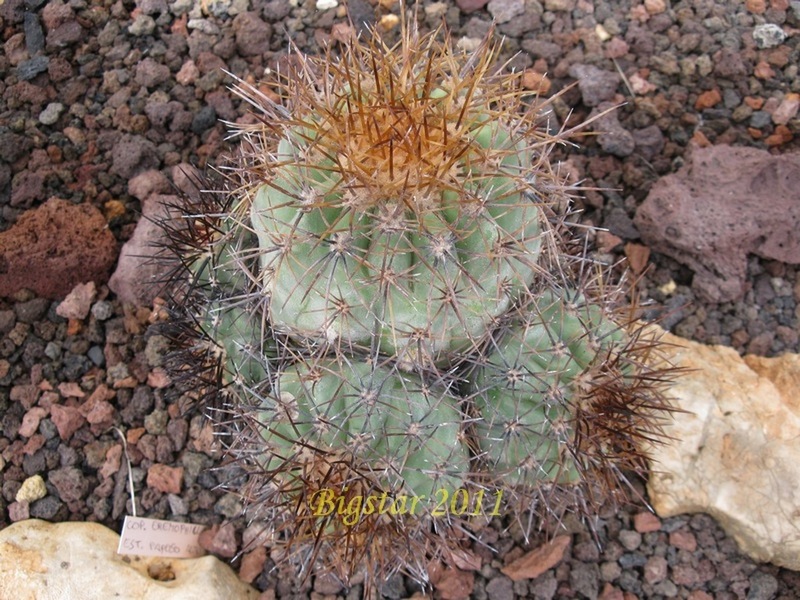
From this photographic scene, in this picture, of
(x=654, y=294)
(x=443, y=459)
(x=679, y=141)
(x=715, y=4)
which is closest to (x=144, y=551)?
(x=443, y=459)

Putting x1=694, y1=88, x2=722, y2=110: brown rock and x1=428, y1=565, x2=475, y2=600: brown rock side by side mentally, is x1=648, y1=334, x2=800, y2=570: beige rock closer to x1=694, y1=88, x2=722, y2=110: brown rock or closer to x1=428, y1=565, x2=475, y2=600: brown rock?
x1=428, y1=565, x2=475, y2=600: brown rock

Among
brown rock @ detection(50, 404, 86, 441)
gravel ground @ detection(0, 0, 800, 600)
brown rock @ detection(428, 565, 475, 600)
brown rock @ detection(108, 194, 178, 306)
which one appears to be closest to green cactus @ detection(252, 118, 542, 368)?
gravel ground @ detection(0, 0, 800, 600)

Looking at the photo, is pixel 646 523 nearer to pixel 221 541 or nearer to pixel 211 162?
pixel 221 541

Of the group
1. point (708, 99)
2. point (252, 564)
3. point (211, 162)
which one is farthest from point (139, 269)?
point (708, 99)

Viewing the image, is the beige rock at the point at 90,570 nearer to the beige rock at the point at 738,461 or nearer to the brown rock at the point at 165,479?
the brown rock at the point at 165,479

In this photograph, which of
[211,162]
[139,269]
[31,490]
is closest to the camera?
[31,490]

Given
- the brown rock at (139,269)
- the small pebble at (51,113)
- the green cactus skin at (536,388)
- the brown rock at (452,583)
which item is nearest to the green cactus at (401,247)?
the green cactus skin at (536,388)

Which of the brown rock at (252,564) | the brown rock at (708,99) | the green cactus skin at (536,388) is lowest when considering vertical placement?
the brown rock at (252,564)

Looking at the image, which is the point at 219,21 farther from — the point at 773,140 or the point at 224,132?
the point at 773,140
